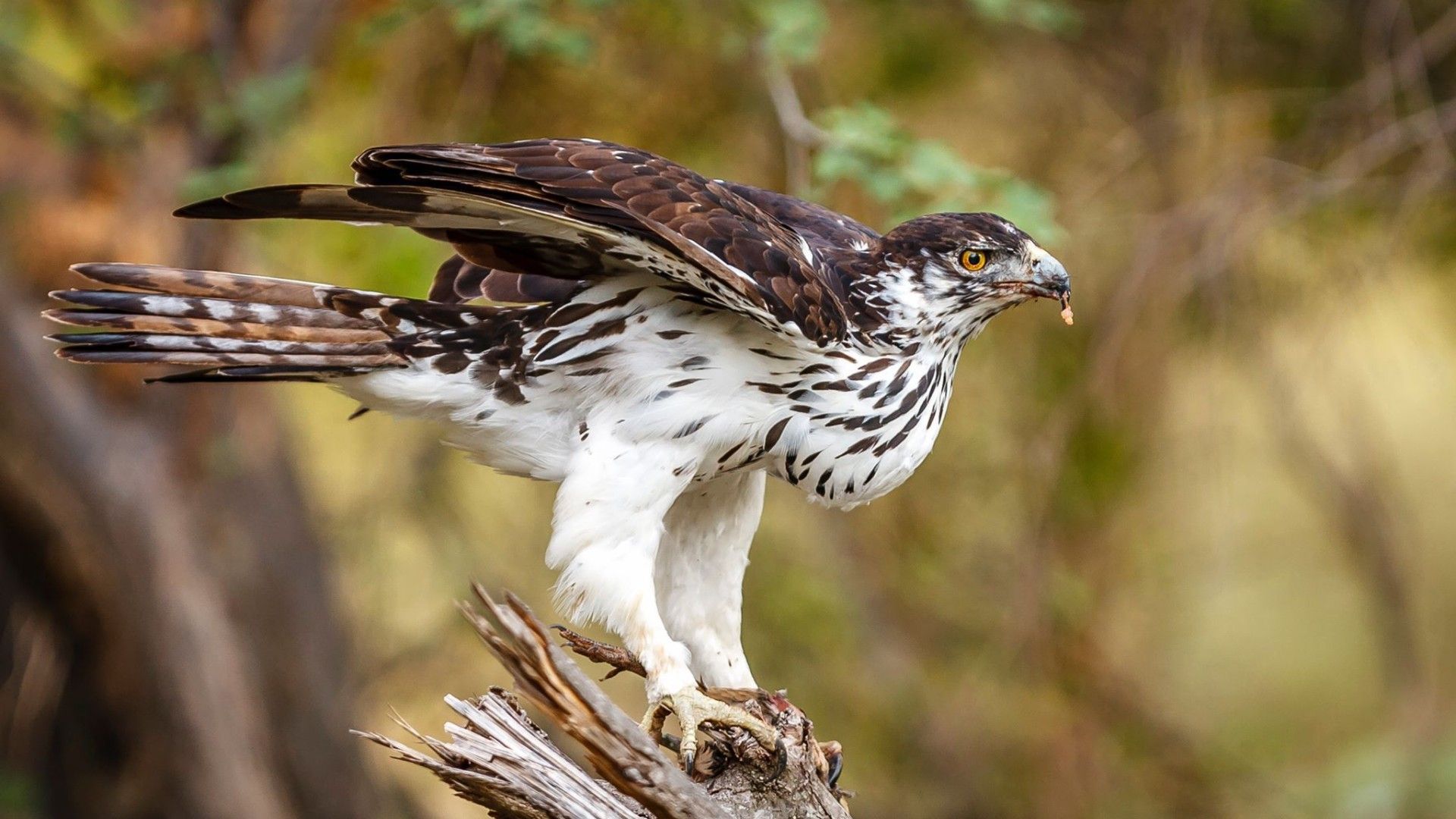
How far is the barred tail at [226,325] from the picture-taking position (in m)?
3.24

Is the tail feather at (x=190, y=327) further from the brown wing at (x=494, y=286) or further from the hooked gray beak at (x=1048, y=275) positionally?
the hooked gray beak at (x=1048, y=275)

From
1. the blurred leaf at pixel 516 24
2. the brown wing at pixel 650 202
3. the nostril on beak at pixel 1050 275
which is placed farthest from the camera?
the blurred leaf at pixel 516 24

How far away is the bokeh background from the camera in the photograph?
5211mm

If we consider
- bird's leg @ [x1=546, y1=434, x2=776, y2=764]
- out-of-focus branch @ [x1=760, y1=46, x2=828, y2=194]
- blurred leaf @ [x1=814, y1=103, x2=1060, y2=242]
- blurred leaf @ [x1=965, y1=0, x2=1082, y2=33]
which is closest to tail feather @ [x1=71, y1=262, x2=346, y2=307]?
bird's leg @ [x1=546, y1=434, x2=776, y2=764]

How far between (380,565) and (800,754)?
4749 millimetres

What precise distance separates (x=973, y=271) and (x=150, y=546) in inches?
161

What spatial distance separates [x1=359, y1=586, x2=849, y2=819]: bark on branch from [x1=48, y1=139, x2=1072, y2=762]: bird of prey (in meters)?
0.09

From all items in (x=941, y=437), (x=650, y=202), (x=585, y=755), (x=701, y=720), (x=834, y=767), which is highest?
(x=941, y=437)

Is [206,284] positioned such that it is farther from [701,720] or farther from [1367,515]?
[1367,515]

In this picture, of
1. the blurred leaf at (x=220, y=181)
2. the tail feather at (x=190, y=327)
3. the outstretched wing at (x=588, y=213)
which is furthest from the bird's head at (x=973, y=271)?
the blurred leaf at (x=220, y=181)

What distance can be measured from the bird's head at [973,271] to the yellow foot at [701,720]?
1033mm

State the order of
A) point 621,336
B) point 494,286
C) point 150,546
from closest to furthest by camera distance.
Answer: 1. point 621,336
2. point 494,286
3. point 150,546

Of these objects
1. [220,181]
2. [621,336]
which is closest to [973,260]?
[621,336]

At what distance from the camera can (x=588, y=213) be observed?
2971 mm
